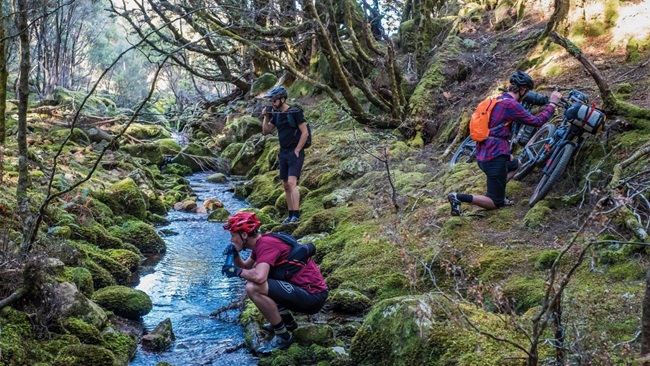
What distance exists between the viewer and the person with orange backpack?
6.81 m

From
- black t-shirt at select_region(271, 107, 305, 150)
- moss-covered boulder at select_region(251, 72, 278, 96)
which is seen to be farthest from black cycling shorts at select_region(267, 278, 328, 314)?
moss-covered boulder at select_region(251, 72, 278, 96)

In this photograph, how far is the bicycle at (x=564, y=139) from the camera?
660cm

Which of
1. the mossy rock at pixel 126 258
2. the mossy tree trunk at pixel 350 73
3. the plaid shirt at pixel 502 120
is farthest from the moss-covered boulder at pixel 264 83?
the plaid shirt at pixel 502 120

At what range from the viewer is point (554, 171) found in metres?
6.92

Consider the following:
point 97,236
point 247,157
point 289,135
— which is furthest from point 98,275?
point 247,157

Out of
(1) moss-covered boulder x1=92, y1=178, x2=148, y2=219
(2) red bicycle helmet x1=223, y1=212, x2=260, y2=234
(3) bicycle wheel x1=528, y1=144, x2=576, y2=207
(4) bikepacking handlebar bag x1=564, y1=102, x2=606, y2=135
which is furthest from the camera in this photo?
(1) moss-covered boulder x1=92, y1=178, x2=148, y2=219

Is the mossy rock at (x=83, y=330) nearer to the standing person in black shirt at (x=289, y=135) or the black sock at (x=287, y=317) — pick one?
the black sock at (x=287, y=317)

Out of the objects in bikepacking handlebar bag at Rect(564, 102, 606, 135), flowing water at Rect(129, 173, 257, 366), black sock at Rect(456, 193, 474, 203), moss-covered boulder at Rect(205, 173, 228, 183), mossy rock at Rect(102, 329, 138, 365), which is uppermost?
bikepacking handlebar bag at Rect(564, 102, 606, 135)

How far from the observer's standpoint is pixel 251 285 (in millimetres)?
5465

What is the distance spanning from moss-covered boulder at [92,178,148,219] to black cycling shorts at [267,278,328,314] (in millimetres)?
6637

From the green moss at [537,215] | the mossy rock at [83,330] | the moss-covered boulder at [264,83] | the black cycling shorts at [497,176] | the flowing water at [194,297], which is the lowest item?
the flowing water at [194,297]

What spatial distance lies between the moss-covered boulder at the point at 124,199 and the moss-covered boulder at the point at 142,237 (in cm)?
121

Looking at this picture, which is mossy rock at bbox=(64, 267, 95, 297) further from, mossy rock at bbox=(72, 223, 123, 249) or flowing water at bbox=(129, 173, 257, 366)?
mossy rock at bbox=(72, 223, 123, 249)

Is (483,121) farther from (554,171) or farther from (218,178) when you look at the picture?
A: (218,178)
